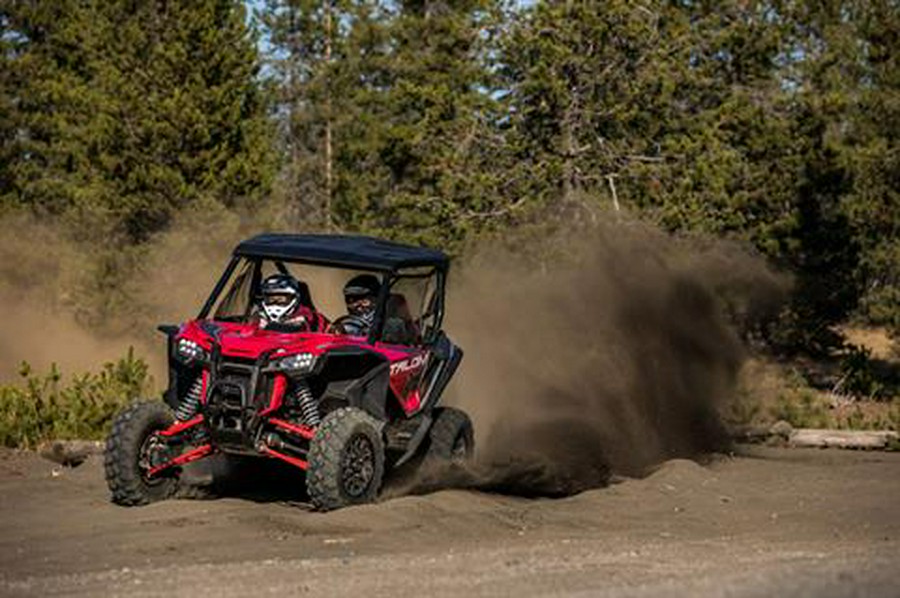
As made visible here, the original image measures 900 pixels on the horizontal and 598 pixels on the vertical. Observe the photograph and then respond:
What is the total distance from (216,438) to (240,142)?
26.9 meters

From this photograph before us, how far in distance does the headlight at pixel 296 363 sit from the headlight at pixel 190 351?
0.67 meters

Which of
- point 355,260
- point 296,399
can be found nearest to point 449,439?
point 355,260

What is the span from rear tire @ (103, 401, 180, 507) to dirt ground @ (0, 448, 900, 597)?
0.61ft

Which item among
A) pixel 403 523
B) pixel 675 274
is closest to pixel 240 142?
pixel 675 274

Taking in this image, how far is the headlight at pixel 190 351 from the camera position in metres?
12.3

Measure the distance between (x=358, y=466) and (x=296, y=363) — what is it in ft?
3.14

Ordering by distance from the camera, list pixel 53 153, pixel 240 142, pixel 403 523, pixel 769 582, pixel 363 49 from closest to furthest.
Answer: pixel 769 582, pixel 403 523, pixel 240 142, pixel 53 153, pixel 363 49

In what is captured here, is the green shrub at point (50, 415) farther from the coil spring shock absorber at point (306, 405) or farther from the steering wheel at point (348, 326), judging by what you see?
the coil spring shock absorber at point (306, 405)

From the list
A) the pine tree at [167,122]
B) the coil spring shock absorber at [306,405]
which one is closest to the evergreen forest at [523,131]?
the pine tree at [167,122]

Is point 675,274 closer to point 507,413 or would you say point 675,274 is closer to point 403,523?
point 507,413

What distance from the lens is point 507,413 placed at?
1759 cm

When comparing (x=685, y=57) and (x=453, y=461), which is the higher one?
(x=685, y=57)

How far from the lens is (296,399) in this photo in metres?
12.4

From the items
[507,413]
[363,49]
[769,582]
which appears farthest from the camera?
[363,49]
